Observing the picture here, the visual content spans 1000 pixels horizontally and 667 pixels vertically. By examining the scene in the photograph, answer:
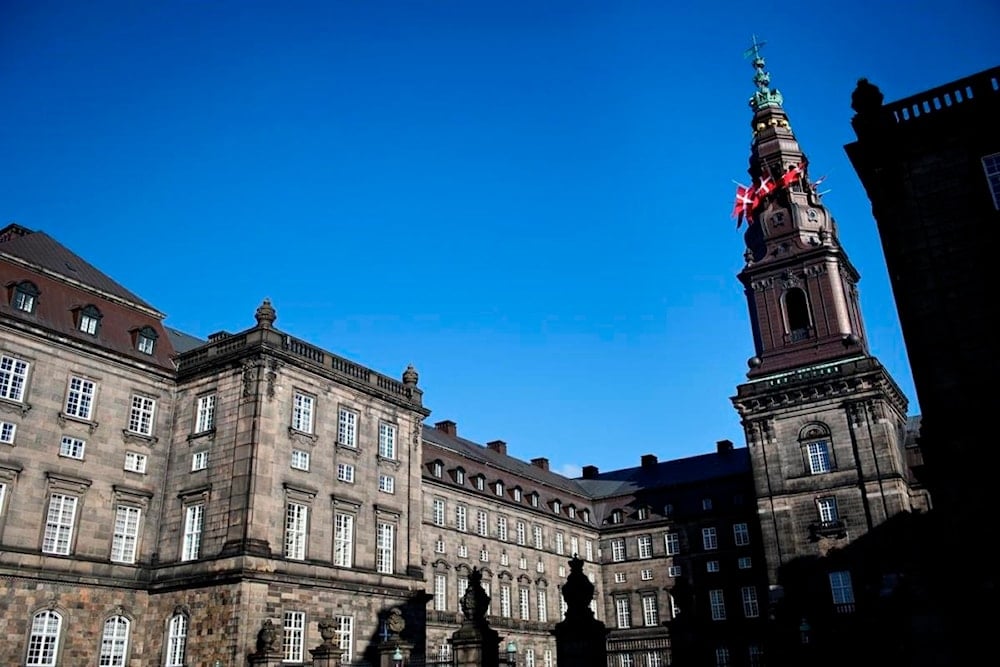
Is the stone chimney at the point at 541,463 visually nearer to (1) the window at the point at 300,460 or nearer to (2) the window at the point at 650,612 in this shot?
(2) the window at the point at 650,612

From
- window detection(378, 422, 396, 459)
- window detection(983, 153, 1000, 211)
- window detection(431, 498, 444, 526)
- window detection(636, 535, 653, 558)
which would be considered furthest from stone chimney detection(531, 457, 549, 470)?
window detection(983, 153, 1000, 211)

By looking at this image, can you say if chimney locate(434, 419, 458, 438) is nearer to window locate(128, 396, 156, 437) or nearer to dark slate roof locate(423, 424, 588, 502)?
dark slate roof locate(423, 424, 588, 502)

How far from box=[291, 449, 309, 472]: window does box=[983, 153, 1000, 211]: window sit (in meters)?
30.2

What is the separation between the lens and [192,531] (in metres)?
37.4

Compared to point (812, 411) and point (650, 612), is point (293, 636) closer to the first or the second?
point (812, 411)

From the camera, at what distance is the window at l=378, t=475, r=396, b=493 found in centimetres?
4342

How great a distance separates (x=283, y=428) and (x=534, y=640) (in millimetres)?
33408

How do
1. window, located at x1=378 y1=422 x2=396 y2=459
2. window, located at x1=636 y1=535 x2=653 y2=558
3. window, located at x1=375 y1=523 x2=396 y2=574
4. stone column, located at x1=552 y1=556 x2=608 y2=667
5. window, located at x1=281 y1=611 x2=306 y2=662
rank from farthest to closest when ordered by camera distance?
window, located at x1=636 y1=535 x2=653 y2=558
window, located at x1=378 y1=422 x2=396 y2=459
window, located at x1=375 y1=523 x2=396 y2=574
window, located at x1=281 y1=611 x2=306 y2=662
stone column, located at x1=552 y1=556 x2=608 y2=667

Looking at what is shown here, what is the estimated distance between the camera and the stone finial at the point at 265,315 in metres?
39.6

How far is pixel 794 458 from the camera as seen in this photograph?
57.5 metres

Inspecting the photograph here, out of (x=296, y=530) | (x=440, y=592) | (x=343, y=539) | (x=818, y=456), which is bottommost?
(x=440, y=592)

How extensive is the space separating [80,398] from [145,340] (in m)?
5.29

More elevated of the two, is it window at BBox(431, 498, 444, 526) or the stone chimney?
the stone chimney

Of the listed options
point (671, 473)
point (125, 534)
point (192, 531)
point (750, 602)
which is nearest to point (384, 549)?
point (192, 531)
